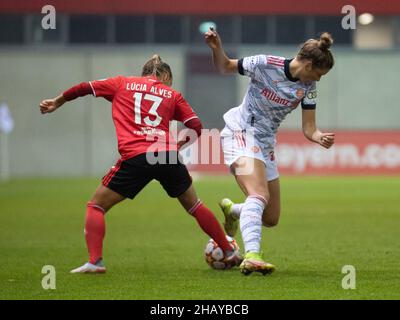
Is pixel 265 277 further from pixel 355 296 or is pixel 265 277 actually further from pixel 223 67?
pixel 223 67

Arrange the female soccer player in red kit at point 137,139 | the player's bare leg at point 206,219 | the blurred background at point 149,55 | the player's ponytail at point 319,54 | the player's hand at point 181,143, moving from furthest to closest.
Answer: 1. the blurred background at point 149,55
2. the player's bare leg at point 206,219
3. the player's hand at point 181,143
4. the female soccer player in red kit at point 137,139
5. the player's ponytail at point 319,54

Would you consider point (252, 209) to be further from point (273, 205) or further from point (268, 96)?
point (268, 96)

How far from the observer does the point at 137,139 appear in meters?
8.63

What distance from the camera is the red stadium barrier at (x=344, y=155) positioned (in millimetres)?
32750

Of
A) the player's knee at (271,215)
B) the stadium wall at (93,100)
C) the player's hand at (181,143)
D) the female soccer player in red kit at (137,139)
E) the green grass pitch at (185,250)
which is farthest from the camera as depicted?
the stadium wall at (93,100)

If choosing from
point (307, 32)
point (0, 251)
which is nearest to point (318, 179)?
point (307, 32)

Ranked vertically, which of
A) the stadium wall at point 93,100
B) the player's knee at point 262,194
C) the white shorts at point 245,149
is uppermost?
the stadium wall at point 93,100

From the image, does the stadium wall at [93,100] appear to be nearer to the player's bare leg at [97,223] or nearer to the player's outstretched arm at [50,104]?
the player's outstretched arm at [50,104]

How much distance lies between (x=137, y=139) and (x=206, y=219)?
1039 millimetres

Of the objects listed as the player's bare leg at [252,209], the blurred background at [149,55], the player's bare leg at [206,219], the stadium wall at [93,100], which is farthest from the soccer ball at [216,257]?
the stadium wall at [93,100]

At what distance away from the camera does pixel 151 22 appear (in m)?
37.8

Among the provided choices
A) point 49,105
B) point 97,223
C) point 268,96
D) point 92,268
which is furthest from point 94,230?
point 268,96

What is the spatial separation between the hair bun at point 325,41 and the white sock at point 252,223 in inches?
56.0

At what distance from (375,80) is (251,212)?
1264 inches
